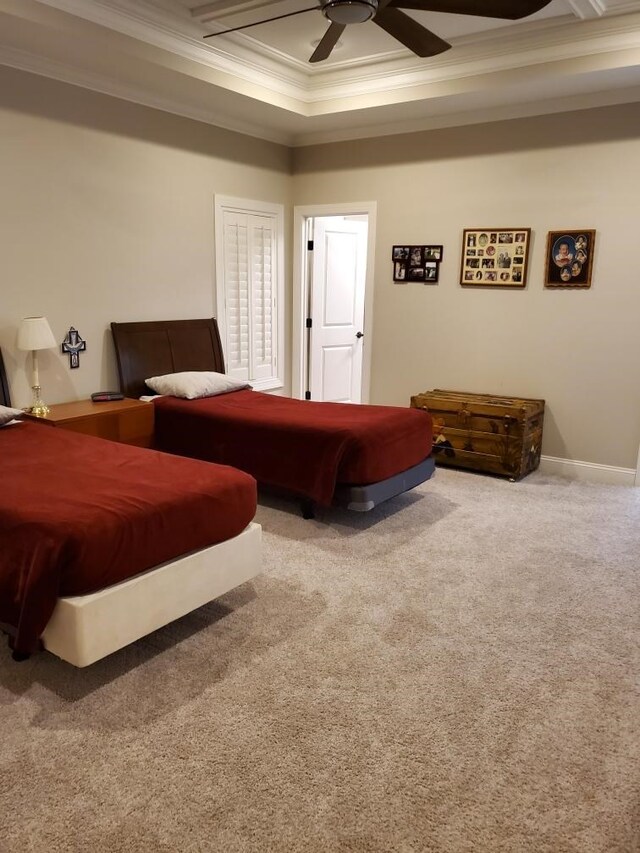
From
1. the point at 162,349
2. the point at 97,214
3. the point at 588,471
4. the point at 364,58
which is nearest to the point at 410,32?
the point at 364,58

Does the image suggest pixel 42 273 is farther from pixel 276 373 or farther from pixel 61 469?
pixel 276 373

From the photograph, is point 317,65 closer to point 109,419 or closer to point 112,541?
point 109,419

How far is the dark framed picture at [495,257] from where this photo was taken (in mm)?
4840

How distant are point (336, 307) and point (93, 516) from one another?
15.0 ft

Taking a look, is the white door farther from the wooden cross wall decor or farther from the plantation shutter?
the wooden cross wall decor

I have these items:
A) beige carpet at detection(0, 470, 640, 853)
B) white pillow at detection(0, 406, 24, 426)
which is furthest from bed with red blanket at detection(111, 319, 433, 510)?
white pillow at detection(0, 406, 24, 426)

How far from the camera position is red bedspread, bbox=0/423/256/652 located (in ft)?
6.70

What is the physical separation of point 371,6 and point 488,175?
2.52 meters

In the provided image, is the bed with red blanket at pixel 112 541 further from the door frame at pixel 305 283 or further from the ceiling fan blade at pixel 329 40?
the door frame at pixel 305 283

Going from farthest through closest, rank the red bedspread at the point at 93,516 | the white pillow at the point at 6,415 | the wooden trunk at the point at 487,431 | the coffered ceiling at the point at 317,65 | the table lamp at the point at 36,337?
the wooden trunk at the point at 487,431
the table lamp at the point at 36,337
the coffered ceiling at the point at 317,65
the white pillow at the point at 6,415
the red bedspread at the point at 93,516

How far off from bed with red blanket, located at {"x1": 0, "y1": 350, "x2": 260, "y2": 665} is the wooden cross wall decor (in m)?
1.38

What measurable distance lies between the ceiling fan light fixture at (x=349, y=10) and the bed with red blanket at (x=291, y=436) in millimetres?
2017

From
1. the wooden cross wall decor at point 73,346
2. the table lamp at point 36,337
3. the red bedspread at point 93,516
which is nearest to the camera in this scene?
the red bedspread at point 93,516

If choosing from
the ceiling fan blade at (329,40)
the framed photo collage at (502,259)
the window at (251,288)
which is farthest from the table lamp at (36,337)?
the framed photo collage at (502,259)
